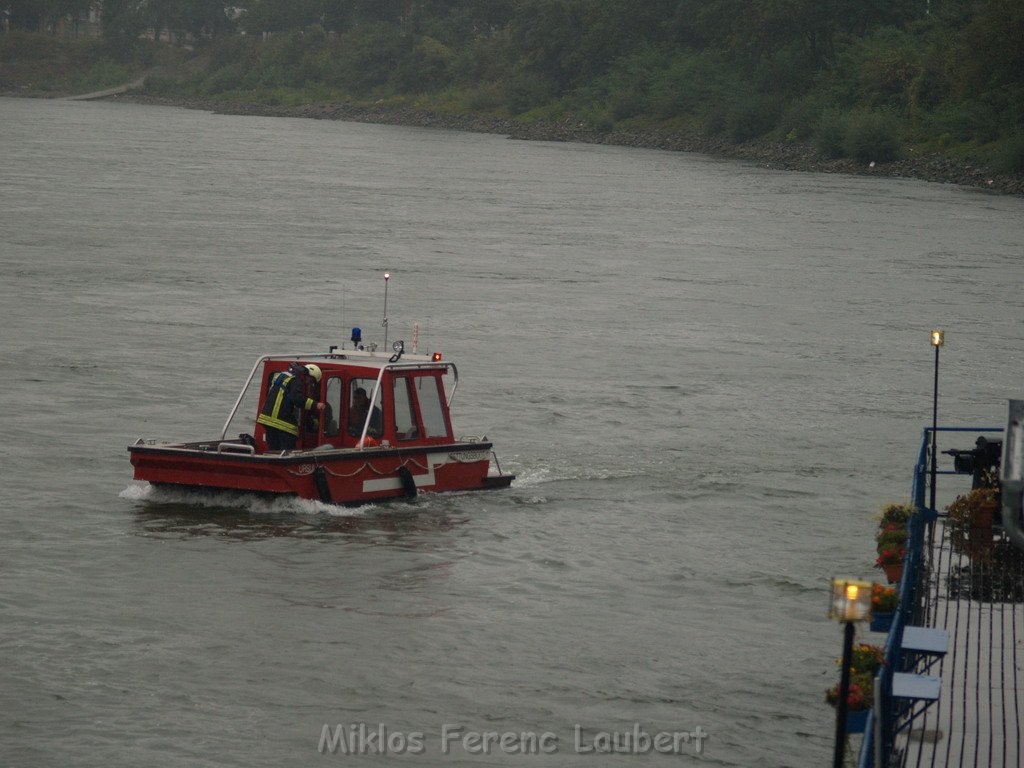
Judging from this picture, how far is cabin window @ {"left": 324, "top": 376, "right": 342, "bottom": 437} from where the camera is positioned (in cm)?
2153

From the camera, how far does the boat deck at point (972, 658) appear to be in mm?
12594

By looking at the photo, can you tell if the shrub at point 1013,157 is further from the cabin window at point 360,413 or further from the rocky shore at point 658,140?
the cabin window at point 360,413

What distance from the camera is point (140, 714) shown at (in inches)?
597

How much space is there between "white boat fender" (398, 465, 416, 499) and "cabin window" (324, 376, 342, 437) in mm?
923

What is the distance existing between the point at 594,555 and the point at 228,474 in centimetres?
442

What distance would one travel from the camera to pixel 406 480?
21.6 metres

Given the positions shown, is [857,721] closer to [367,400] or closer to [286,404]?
[286,404]

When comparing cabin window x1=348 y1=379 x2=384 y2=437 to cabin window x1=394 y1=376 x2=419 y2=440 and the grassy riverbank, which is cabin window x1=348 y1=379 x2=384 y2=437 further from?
the grassy riverbank

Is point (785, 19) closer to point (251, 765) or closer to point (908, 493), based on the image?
point (908, 493)

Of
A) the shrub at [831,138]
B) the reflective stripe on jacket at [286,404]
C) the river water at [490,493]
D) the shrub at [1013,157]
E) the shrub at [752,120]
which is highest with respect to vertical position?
the shrub at [752,120]

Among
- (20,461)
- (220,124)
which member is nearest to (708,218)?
(20,461)

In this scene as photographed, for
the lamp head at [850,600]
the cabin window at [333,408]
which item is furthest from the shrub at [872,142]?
the lamp head at [850,600]

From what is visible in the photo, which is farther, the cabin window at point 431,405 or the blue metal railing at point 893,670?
the cabin window at point 431,405

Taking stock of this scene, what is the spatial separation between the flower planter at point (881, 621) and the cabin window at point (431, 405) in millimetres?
8863
